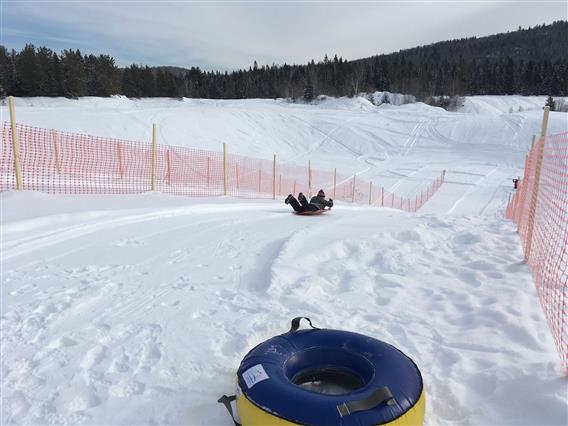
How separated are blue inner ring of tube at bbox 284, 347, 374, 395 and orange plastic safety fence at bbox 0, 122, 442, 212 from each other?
8.04 metres

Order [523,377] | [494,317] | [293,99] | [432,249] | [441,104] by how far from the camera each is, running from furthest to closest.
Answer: [293,99]
[441,104]
[432,249]
[494,317]
[523,377]

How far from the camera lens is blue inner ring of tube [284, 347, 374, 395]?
106 inches

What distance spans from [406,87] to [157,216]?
67.6 m

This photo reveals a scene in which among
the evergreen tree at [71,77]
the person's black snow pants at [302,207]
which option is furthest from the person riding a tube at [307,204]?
the evergreen tree at [71,77]

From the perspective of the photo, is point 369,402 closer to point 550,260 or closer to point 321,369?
point 321,369

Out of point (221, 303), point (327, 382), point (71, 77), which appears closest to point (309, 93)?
point (71, 77)

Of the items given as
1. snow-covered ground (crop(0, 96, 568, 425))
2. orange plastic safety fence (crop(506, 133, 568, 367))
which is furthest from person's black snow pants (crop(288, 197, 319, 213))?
orange plastic safety fence (crop(506, 133, 568, 367))

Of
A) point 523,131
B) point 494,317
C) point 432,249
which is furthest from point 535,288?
point 523,131

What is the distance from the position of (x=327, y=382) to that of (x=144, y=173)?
15599mm

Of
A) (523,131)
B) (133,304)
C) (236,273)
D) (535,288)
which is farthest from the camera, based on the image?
(523,131)

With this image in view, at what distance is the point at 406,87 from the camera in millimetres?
68312

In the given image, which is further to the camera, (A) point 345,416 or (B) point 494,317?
(B) point 494,317

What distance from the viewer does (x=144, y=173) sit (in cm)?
1700

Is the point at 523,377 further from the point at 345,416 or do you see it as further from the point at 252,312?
the point at 252,312
